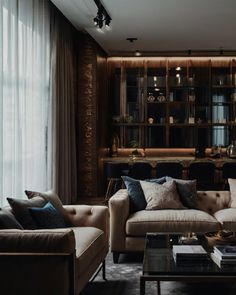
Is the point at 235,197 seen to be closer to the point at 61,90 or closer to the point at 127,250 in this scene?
the point at 127,250

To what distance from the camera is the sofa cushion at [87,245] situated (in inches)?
134

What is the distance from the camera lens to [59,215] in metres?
4.11

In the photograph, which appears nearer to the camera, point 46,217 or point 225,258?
point 225,258

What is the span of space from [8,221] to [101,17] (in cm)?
397

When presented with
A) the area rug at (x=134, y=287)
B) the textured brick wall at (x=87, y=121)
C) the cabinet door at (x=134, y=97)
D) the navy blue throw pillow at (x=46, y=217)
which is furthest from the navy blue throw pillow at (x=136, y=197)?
the cabinet door at (x=134, y=97)

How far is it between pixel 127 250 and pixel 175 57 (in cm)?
619

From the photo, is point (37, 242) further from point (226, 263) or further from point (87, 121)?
point (87, 121)

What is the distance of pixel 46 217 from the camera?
3.85 m

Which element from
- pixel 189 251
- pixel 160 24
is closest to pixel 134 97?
pixel 160 24

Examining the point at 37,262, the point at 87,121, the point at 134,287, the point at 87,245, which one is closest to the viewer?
the point at 37,262

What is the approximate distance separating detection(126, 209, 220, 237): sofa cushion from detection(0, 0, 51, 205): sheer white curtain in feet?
4.86

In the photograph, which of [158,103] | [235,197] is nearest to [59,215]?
[235,197]

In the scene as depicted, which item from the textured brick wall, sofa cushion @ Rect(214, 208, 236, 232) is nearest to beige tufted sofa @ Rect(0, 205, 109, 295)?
sofa cushion @ Rect(214, 208, 236, 232)

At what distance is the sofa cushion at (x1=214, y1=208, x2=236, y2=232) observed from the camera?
473cm
